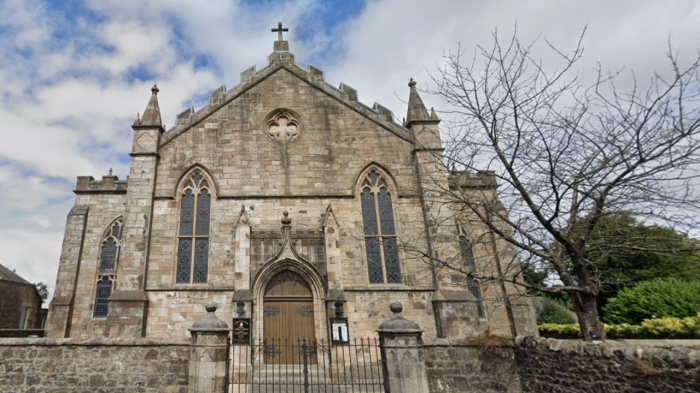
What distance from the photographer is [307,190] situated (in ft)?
45.0

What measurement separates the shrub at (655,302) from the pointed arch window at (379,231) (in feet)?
27.6

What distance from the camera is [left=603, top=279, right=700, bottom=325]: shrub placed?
40.0 ft

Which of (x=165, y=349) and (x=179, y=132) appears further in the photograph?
(x=179, y=132)

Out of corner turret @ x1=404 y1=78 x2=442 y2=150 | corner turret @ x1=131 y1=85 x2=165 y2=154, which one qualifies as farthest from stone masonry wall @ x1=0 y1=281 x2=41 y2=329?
corner turret @ x1=404 y1=78 x2=442 y2=150

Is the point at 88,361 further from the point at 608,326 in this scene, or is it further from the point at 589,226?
the point at 608,326

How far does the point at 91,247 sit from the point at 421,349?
14797mm

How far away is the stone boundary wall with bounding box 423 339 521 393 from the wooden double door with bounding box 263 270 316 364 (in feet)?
15.1

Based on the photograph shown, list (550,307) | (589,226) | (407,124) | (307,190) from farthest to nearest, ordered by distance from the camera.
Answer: (550,307), (407,124), (307,190), (589,226)

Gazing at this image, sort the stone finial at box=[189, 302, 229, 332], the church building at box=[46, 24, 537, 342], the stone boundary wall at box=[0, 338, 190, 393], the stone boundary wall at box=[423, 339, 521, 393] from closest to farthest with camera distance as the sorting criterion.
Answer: the stone finial at box=[189, 302, 229, 332] < the stone boundary wall at box=[0, 338, 190, 393] < the stone boundary wall at box=[423, 339, 521, 393] < the church building at box=[46, 24, 537, 342]

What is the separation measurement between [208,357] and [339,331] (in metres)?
4.66

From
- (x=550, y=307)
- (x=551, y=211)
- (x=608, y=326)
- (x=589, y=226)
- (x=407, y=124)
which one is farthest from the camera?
(x=550, y=307)

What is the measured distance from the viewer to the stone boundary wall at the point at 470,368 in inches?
313

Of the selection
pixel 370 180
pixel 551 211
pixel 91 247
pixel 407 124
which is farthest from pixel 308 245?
pixel 91 247

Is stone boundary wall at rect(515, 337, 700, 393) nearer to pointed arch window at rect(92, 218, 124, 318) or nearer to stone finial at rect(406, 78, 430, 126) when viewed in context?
stone finial at rect(406, 78, 430, 126)
